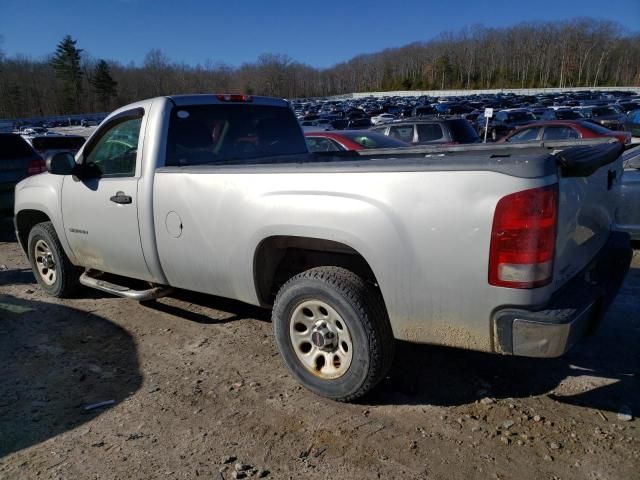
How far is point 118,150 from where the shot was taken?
167 inches

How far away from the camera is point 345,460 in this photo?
8.57 ft

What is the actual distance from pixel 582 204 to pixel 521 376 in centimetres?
131

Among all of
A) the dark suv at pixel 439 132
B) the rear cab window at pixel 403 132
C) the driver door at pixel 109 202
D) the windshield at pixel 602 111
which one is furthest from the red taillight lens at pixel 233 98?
the windshield at pixel 602 111

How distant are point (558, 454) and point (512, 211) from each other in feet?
4.35

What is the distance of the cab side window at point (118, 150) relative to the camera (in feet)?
13.3

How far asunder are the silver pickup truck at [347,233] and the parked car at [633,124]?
56.0ft

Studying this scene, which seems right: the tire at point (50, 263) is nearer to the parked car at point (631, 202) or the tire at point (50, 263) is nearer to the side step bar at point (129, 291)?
the side step bar at point (129, 291)

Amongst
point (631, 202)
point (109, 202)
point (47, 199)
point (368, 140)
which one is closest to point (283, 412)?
point (109, 202)

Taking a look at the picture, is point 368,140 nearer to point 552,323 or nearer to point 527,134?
point 527,134

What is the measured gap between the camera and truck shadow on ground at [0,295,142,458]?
3059 mm

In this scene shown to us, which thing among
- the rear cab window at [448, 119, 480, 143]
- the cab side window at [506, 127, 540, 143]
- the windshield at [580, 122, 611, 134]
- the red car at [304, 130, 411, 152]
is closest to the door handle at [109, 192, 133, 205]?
the red car at [304, 130, 411, 152]

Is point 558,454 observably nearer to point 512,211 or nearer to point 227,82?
point 512,211

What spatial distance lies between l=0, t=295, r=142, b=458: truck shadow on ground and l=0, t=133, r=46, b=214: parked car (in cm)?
398

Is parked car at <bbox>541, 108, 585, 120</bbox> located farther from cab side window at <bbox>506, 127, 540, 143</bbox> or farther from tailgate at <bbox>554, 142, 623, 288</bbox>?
tailgate at <bbox>554, 142, 623, 288</bbox>
